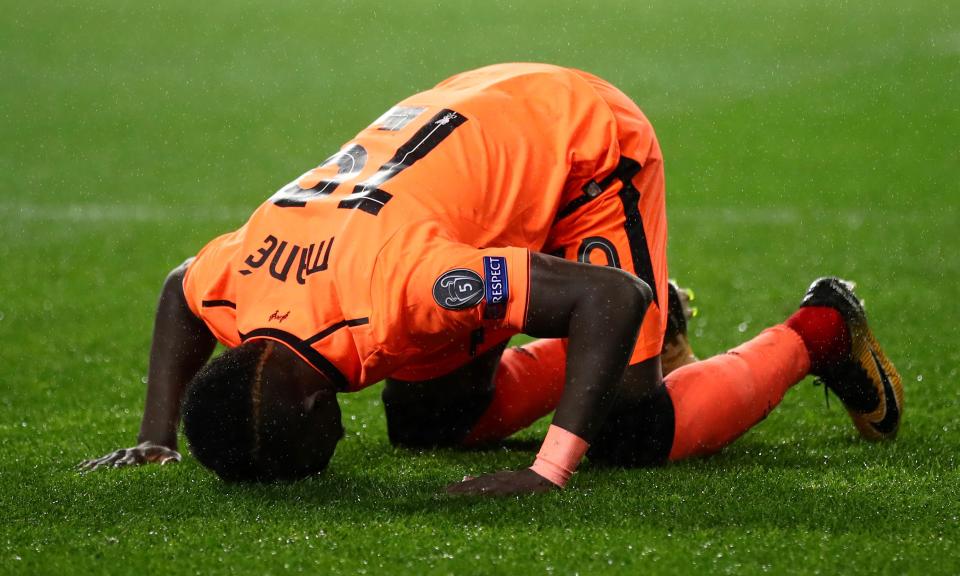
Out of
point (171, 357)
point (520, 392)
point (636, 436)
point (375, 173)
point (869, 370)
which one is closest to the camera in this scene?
point (375, 173)

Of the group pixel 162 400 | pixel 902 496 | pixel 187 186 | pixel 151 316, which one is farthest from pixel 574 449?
pixel 187 186

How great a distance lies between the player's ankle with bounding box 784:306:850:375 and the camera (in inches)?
160

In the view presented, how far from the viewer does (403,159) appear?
3.58 meters

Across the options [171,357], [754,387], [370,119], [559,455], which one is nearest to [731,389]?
[754,387]

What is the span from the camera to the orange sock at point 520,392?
13.6 feet

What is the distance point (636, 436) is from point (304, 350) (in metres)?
0.98

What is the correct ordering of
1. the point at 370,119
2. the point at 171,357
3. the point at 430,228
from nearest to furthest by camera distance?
the point at 430,228 → the point at 171,357 → the point at 370,119

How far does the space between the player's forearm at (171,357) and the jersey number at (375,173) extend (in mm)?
434

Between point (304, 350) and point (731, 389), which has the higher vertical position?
point (304, 350)

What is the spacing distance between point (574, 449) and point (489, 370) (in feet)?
2.81

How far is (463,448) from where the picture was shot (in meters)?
4.13

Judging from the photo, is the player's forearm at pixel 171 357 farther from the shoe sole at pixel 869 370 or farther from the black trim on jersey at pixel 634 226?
the shoe sole at pixel 869 370
